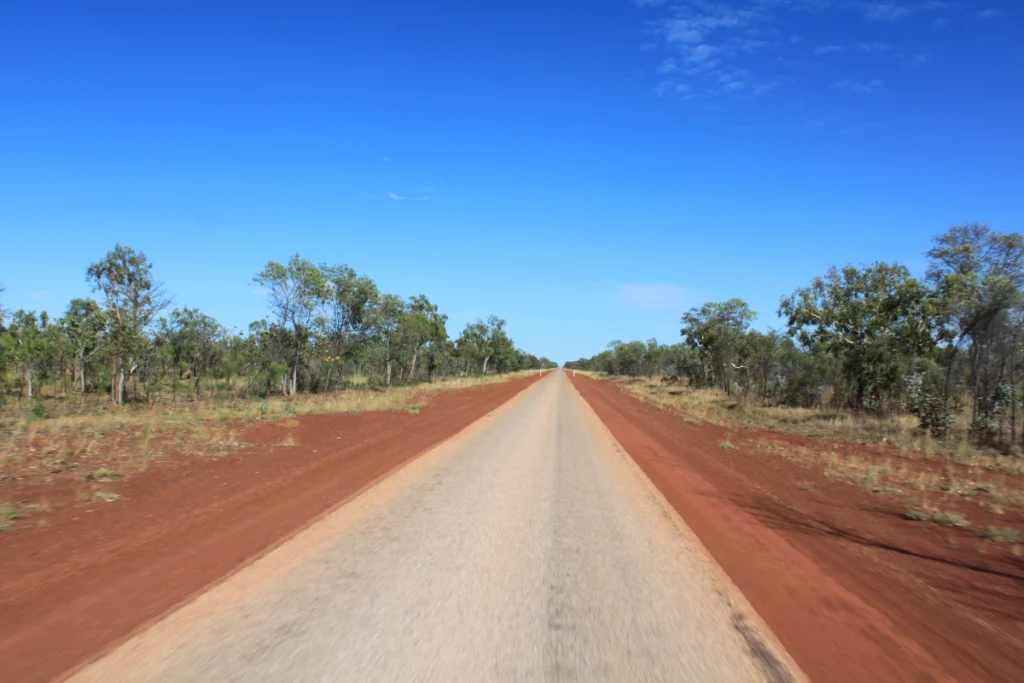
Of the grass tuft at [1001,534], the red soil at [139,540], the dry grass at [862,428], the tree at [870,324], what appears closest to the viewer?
the red soil at [139,540]

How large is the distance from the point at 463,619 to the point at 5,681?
9.20ft

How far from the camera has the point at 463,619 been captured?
14.2 feet

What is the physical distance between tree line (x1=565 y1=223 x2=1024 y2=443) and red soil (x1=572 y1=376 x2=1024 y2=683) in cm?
1090

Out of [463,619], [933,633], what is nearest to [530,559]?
[463,619]

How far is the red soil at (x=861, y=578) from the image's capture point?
415cm

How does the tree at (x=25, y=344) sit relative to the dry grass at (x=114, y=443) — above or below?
above

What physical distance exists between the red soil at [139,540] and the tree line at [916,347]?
18266 millimetres

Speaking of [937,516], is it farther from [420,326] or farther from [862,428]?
[420,326]

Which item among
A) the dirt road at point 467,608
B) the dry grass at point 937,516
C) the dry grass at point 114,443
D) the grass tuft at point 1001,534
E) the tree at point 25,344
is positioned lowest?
the dry grass at point 937,516

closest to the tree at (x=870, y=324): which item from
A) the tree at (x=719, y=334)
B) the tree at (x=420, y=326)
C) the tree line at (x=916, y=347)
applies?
the tree line at (x=916, y=347)

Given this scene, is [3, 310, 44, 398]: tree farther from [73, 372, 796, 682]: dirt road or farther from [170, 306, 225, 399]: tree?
[73, 372, 796, 682]: dirt road

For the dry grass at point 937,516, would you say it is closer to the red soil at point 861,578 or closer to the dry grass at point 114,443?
the red soil at point 861,578

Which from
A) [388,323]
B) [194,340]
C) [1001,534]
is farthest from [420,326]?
[1001,534]

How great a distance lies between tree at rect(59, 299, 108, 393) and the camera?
3002 cm
